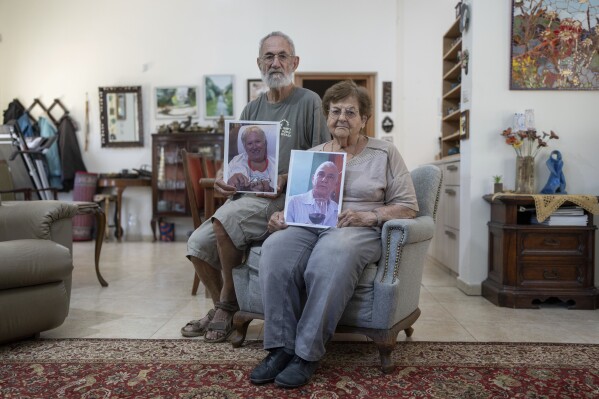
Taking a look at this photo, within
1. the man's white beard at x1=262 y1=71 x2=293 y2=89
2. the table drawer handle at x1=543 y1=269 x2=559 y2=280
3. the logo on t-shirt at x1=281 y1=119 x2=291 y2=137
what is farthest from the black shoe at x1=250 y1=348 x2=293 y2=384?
the table drawer handle at x1=543 y1=269 x2=559 y2=280

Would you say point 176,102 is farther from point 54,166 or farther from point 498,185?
point 498,185

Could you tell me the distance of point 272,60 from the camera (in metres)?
2.27

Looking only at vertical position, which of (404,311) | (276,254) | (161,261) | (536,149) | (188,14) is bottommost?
(161,261)

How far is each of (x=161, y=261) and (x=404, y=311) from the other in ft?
10.2

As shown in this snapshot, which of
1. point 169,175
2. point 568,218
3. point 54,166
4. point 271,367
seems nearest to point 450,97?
point 568,218

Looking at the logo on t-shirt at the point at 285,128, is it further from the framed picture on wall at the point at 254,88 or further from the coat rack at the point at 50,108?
the coat rack at the point at 50,108

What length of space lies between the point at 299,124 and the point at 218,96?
4.17m

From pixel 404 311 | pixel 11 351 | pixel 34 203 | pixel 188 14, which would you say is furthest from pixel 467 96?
pixel 188 14

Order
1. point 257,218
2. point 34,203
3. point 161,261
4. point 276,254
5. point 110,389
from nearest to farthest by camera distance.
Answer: point 110,389, point 276,254, point 257,218, point 34,203, point 161,261

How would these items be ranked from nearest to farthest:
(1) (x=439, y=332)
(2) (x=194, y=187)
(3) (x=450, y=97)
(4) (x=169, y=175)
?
1. (1) (x=439, y=332)
2. (2) (x=194, y=187)
3. (3) (x=450, y=97)
4. (4) (x=169, y=175)

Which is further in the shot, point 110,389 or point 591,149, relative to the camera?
point 591,149

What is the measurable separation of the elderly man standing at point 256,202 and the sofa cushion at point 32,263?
59 cm

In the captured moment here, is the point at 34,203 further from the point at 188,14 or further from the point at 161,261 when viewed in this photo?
the point at 188,14

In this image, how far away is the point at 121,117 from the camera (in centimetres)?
629
